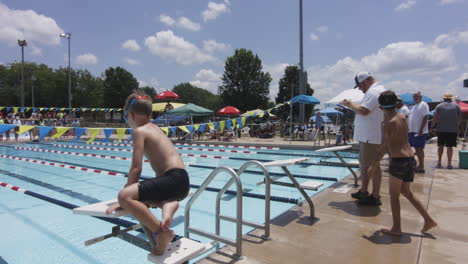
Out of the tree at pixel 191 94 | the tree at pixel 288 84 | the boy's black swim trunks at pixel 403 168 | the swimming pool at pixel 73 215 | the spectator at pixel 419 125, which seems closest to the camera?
the boy's black swim trunks at pixel 403 168

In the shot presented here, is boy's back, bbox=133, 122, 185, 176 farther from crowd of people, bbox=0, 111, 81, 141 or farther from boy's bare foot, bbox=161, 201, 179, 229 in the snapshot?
crowd of people, bbox=0, 111, 81, 141

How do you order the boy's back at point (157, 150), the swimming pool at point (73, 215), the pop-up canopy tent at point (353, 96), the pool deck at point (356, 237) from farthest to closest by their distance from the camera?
1. the pop-up canopy tent at point (353, 96)
2. the swimming pool at point (73, 215)
3. the pool deck at point (356, 237)
4. the boy's back at point (157, 150)

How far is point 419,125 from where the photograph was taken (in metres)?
6.32

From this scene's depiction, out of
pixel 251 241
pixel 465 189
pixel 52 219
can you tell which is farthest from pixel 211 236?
pixel 465 189

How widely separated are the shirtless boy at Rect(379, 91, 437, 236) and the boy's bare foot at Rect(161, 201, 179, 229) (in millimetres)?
2217

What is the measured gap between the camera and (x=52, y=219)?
4879 mm

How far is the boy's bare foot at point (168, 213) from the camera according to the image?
2.04m

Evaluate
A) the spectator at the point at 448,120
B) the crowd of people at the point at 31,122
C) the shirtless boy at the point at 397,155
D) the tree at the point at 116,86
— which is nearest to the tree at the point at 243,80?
the tree at the point at 116,86

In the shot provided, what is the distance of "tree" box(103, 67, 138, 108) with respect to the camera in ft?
173

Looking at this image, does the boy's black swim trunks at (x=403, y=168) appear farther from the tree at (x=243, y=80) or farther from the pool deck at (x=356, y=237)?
the tree at (x=243, y=80)

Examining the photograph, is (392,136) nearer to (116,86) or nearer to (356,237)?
(356,237)

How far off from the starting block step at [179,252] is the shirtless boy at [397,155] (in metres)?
2.04

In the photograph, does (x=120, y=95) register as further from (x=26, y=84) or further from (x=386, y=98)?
(x=386, y=98)

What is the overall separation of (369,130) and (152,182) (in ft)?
10.1
